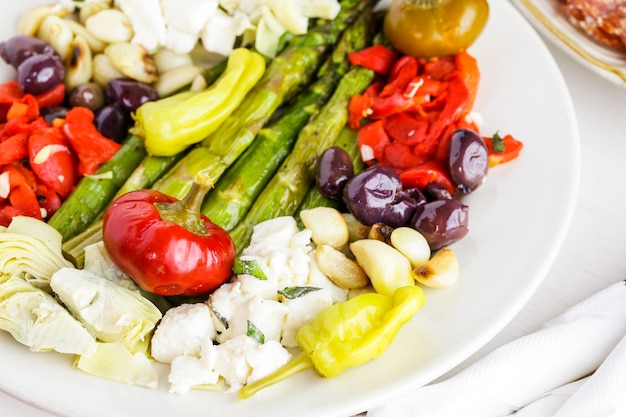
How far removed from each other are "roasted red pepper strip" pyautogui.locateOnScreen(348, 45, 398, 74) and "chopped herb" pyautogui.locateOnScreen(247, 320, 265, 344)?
156 centimetres

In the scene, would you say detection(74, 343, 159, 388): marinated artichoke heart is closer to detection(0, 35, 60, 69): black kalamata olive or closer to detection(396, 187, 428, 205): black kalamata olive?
detection(396, 187, 428, 205): black kalamata olive

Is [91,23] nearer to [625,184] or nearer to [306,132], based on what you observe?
[306,132]

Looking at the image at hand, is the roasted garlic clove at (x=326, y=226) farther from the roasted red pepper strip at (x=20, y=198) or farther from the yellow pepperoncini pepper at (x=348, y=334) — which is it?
the roasted red pepper strip at (x=20, y=198)

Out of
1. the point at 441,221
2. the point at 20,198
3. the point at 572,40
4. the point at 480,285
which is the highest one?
the point at 572,40

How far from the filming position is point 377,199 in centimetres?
263

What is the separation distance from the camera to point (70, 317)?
7.23 feet

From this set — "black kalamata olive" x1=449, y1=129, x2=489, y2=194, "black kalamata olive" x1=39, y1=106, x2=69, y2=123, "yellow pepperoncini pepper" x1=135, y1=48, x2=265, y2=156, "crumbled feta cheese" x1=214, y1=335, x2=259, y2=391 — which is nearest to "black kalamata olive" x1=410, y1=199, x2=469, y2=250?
"black kalamata olive" x1=449, y1=129, x2=489, y2=194

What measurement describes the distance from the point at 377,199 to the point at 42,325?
1202 millimetres

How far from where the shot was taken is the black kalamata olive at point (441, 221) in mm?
2586

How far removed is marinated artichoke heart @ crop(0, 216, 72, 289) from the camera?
7.61ft

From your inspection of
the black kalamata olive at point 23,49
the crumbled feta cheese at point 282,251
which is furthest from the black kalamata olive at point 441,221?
the black kalamata olive at point 23,49

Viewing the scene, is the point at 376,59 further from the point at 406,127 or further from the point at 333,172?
the point at 333,172

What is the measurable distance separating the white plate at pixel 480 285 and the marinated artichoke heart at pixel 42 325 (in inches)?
3.3

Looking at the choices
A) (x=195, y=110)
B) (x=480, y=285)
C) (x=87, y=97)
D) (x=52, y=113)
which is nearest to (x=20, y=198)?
(x=52, y=113)
